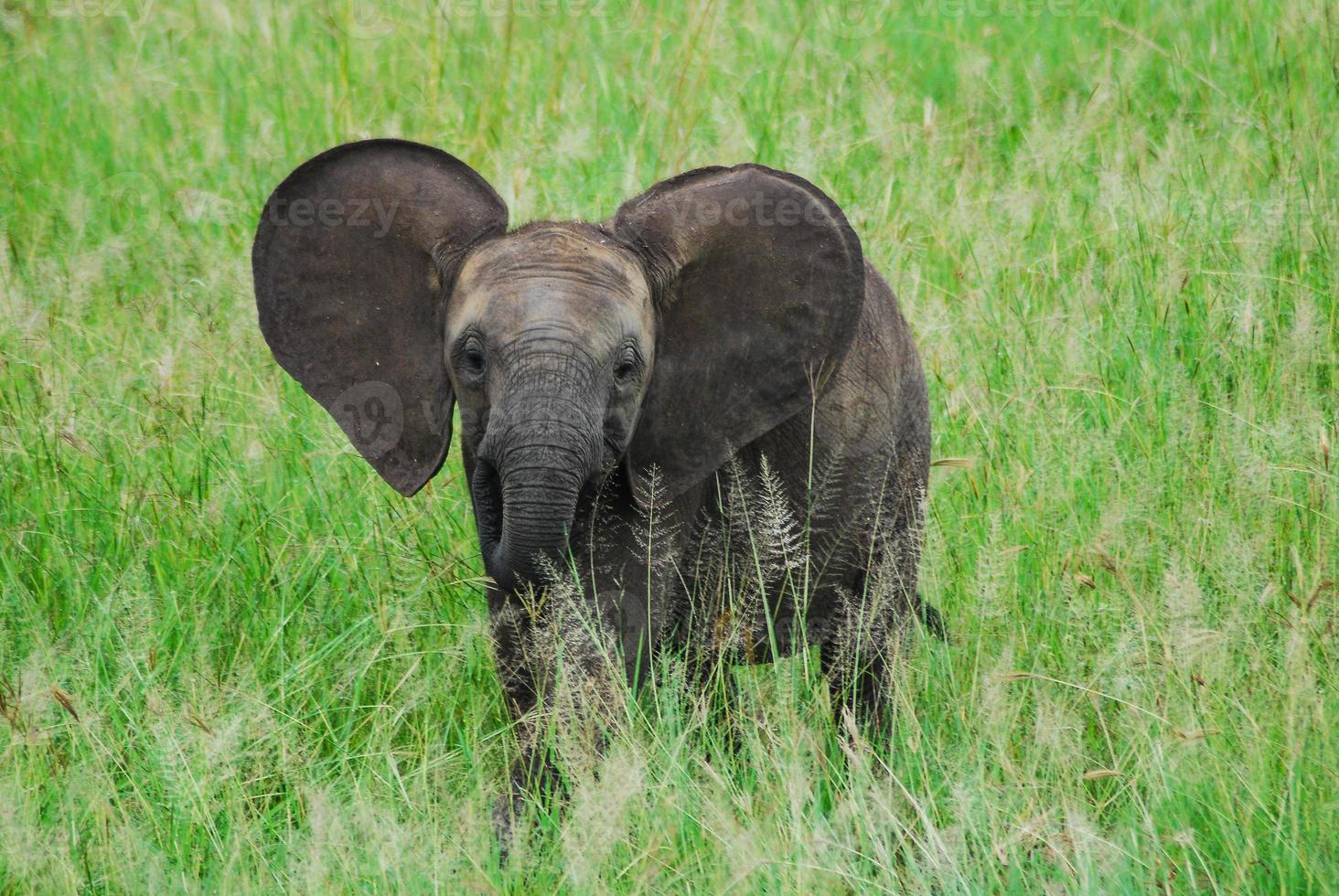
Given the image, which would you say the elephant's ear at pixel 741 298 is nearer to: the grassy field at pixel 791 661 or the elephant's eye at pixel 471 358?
the elephant's eye at pixel 471 358

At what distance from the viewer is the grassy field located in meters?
3.42

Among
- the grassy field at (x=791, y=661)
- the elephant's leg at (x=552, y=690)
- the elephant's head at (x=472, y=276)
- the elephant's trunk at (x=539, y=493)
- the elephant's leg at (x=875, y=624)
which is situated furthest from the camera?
the elephant's leg at (x=875, y=624)

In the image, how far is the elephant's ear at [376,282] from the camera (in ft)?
12.4

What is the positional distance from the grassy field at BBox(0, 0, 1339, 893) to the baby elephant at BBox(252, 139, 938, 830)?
250 millimetres

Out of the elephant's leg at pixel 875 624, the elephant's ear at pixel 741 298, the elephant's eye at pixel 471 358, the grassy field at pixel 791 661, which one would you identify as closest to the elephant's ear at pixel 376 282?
the elephant's eye at pixel 471 358

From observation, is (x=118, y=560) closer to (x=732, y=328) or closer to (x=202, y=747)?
(x=202, y=747)

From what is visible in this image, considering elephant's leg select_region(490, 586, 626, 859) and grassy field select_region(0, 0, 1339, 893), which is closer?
grassy field select_region(0, 0, 1339, 893)

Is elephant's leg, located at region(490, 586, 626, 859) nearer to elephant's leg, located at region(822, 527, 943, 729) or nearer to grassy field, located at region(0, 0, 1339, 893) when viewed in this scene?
grassy field, located at region(0, 0, 1339, 893)

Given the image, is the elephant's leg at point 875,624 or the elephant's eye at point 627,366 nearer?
the elephant's eye at point 627,366

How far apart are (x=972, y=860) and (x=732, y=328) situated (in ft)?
3.93

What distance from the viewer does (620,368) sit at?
11.5 feet

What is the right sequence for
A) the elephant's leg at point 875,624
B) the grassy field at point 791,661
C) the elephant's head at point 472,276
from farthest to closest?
the elephant's leg at point 875,624 < the elephant's head at point 472,276 < the grassy field at point 791,661

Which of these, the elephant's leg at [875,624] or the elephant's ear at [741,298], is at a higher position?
the elephant's ear at [741,298]

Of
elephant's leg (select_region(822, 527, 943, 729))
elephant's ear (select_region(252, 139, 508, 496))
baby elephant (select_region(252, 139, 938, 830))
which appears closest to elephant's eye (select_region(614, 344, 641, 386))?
baby elephant (select_region(252, 139, 938, 830))
